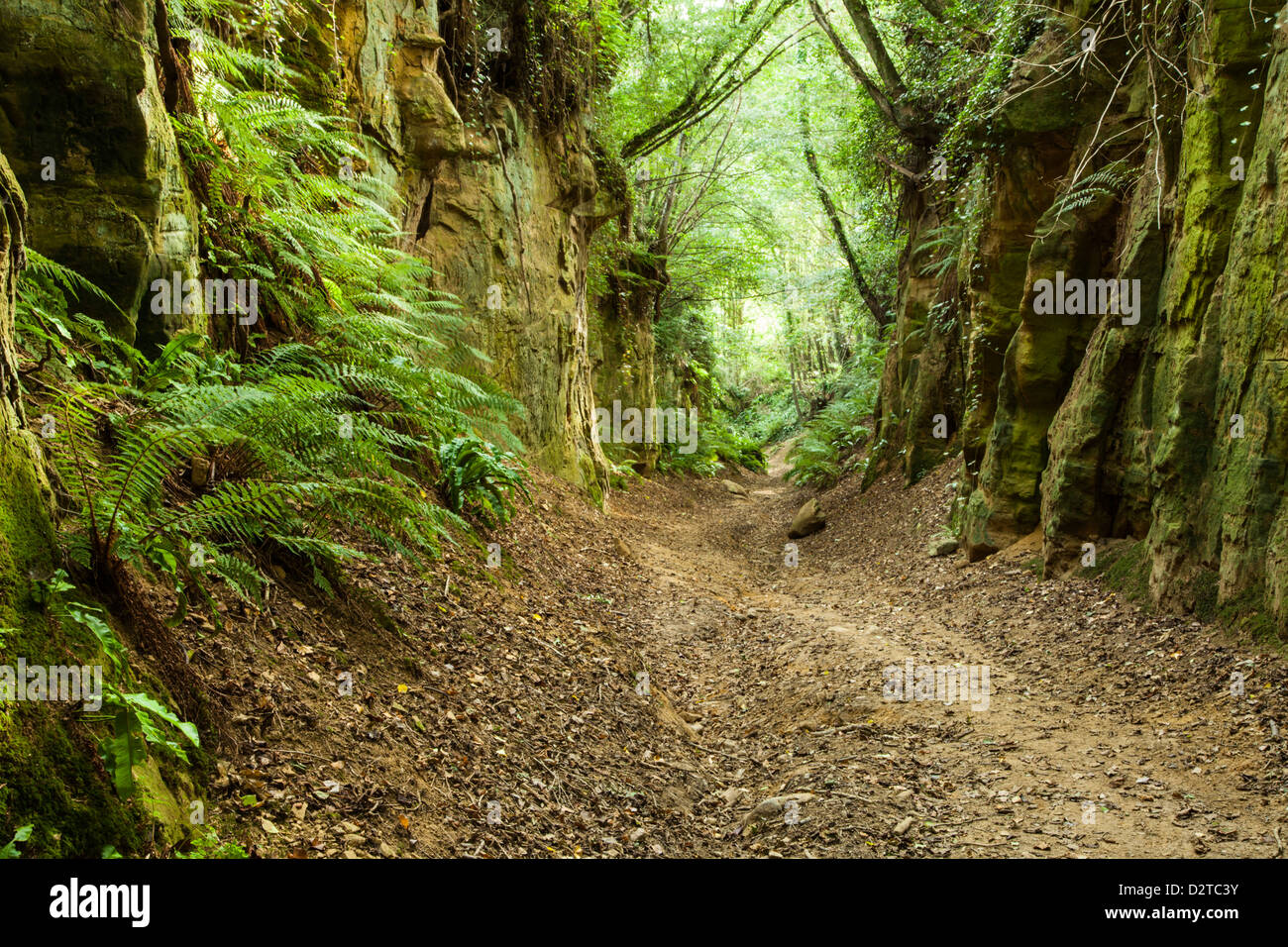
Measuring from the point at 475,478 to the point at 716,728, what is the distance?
3.23 m

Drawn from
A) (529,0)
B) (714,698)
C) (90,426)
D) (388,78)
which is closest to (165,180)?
(90,426)

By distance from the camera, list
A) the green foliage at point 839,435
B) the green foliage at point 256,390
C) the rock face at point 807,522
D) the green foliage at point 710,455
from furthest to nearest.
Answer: the green foliage at point 710,455 → the green foliage at point 839,435 → the rock face at point 807,522 → the green foliage at point 256,390

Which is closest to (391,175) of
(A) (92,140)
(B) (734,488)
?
(A) (92,140)

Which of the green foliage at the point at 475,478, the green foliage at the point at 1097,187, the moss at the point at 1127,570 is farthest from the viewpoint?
the green foliage at the point at 1097,187

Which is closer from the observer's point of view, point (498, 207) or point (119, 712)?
point (119, 712)

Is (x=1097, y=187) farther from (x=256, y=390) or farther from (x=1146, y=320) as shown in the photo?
Answer: (x=256, y=390)

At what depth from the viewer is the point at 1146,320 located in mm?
7453

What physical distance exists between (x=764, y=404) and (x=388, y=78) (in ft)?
114

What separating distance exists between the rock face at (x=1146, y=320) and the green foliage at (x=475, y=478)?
583 cm

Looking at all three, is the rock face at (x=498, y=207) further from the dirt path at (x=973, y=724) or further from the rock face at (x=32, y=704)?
the rock face at (x=32, y=704)

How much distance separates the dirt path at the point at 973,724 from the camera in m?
3.97

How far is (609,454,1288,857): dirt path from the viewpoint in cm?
397

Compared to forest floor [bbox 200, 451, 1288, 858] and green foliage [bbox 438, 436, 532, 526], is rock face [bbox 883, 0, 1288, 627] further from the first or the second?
green foliage [bbox 438, 436, 532, 526]

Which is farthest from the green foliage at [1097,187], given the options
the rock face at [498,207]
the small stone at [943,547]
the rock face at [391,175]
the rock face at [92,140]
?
the rock face at [92,140]
